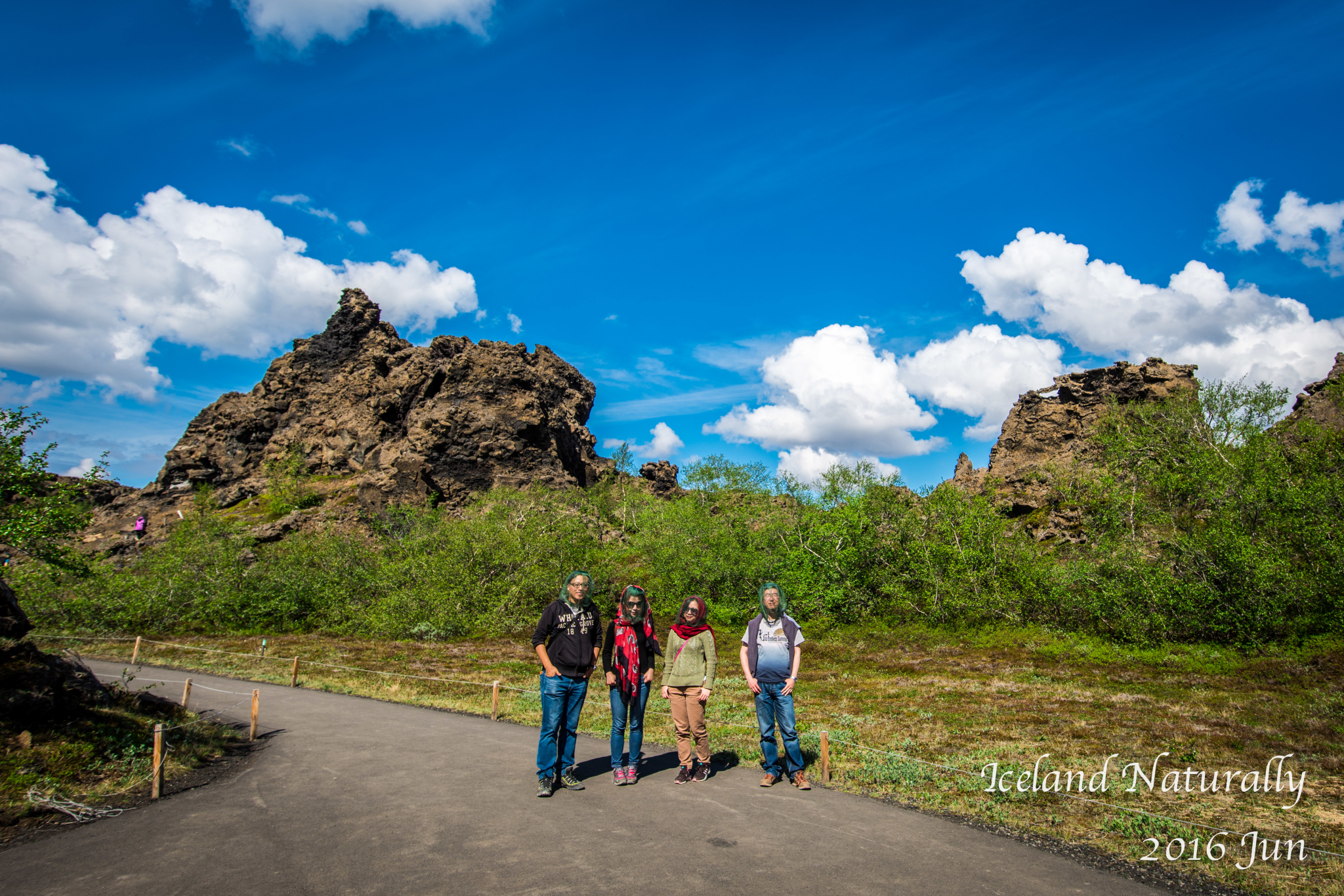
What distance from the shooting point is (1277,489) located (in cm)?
2047

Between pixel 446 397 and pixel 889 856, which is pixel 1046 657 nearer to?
pixel 889 856

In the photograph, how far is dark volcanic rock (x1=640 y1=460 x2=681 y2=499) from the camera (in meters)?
81.6

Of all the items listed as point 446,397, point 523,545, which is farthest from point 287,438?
point 523,545

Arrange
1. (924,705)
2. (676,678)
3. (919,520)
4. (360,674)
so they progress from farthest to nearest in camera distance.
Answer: (919,520), (360,674), (924,705), (676,678)

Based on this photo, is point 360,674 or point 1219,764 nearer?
point 1219,764

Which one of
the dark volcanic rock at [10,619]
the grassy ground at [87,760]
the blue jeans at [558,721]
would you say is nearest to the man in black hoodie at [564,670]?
the blue jeans at [558,721]

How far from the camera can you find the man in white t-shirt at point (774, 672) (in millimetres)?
7086

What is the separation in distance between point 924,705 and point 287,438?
77.3m

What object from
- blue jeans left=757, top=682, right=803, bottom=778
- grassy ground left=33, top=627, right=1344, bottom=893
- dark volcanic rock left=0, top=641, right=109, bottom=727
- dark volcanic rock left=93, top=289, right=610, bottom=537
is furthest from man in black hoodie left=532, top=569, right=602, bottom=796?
dark volcanic rock left=93, top=289, right=610, bottom=537

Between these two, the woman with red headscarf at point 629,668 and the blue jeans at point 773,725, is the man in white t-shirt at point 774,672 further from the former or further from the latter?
the woman with red headscarf at point 629,668

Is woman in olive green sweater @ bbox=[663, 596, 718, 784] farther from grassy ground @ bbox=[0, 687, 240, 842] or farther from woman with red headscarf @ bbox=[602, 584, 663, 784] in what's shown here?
grassy ground @ bbox=[0, 687, 240, 842]

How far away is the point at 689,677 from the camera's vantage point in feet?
23.4

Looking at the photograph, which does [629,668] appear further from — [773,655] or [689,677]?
[773,655]

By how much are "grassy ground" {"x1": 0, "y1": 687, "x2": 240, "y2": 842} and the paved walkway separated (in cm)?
66
